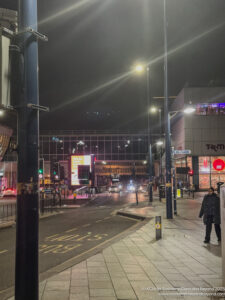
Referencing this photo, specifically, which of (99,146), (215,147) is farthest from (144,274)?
(99,146)

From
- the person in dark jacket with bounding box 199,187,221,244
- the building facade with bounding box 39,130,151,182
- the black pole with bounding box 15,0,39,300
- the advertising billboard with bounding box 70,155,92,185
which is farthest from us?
the building facade with bounding box 39,130,151,182

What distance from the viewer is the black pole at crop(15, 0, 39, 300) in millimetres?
3916

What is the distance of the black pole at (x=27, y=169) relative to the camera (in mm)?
3916

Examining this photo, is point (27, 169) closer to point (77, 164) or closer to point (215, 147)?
point (77, 164)

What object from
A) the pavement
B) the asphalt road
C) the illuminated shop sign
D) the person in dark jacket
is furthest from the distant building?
the pavement

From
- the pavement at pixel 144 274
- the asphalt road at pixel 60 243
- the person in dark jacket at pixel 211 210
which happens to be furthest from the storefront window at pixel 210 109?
the pavement at pixel 144 274

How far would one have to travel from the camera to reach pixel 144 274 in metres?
7.28

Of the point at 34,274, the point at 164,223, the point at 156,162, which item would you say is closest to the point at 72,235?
the point at 164,223

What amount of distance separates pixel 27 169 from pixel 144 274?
14.6ft

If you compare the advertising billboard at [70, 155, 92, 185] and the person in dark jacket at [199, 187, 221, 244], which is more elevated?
the advertising billboard at [70, 155, 92, 185]

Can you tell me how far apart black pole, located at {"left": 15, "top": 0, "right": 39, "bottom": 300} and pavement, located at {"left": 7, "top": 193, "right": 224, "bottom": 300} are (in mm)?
2063

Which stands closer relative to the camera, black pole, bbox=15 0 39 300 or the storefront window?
black pole, bbox=15 0 39 300

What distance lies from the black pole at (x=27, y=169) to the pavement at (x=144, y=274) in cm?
206

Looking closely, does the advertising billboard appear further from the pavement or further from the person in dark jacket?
the pavement
